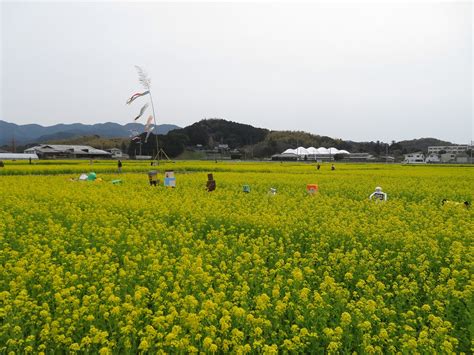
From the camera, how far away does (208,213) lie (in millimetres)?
11078

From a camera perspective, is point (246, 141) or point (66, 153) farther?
point (246, 141)

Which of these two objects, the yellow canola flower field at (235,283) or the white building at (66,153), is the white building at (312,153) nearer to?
the white building at (66,153)

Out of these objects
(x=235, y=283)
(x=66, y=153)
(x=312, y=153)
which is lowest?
(x=66, y=153)

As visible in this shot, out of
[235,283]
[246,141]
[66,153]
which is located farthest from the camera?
[246,141]

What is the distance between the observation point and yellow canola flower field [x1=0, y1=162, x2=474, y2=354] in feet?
14.0

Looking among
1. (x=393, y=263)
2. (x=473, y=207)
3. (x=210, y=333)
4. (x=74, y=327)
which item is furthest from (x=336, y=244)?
(x=473, y=207)

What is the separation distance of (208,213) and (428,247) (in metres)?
5.54

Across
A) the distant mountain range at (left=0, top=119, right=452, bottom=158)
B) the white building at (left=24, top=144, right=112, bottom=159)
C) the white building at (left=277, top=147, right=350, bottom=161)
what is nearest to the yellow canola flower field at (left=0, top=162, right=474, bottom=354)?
the white building at (left=24, top=144, right=112, bottom=159)

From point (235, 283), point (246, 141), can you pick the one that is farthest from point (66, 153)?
point (235, 283)

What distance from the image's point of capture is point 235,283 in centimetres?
598

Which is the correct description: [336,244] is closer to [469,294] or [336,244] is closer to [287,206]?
[469,294]

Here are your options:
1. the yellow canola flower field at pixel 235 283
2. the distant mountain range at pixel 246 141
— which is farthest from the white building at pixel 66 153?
the yellow canola flower field at pixel 235 283

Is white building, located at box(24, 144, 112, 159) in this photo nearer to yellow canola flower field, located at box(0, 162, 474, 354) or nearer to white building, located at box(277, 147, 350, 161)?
white building, located at box(277, 147, 350, 161)

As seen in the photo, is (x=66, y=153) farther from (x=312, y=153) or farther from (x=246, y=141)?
(x=246, y=141)
